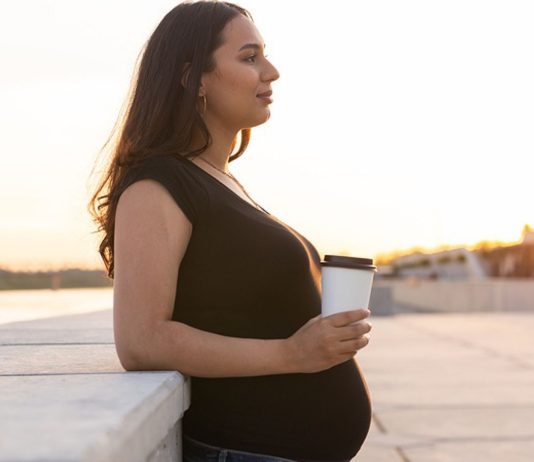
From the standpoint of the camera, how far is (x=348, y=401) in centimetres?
203

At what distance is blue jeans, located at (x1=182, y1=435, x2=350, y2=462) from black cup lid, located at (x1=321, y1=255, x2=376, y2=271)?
49cm

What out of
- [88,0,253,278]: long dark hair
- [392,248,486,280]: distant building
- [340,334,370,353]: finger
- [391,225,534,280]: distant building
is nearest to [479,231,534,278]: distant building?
[391,225,534,280]: distant building

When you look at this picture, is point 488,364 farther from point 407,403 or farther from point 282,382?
point 282,382

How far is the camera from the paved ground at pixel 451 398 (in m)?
5.04

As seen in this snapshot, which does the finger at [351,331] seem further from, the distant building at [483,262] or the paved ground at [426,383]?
the distant building at [483,262]

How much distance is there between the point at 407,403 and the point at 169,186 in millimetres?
5113

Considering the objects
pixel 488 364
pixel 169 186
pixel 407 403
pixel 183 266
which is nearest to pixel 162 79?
pixel 169 186

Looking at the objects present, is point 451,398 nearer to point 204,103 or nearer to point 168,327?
point 204,103

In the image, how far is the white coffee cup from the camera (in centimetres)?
177

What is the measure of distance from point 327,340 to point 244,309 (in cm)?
25

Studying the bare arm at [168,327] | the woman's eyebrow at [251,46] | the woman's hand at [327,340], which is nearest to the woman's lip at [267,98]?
the woman's eyebrow at [251,46]

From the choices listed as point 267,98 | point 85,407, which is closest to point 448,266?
point 267,98

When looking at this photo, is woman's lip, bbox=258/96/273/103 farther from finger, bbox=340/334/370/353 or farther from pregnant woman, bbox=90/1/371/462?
finger, bbox=340/334/370/353

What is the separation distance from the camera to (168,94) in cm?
209
